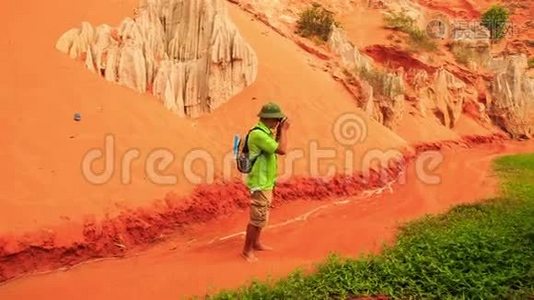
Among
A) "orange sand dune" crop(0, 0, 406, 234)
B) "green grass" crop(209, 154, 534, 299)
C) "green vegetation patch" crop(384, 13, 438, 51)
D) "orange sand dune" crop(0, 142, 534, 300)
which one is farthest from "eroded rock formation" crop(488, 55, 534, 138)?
"green grass" crop(209, 154, 534, 299)

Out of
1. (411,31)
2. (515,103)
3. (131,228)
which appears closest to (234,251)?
(131,228)

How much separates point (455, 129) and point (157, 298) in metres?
16.1

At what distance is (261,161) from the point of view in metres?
5.11

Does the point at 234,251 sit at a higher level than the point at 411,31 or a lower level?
lower

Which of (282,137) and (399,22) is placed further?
(399,22)

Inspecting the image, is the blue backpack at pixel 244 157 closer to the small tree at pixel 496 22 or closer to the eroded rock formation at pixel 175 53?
the eroded rock formation at pixel 175 53

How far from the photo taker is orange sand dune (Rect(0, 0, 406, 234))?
5.93 metres

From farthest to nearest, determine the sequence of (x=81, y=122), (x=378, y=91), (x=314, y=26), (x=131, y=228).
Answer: (x=314, y=26), (x=378, y=91), (x=81, y=122), (x=131, y=228)

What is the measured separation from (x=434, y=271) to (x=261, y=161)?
1932 mm

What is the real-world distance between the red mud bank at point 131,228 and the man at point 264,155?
1.65 meters

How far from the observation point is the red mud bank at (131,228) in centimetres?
523

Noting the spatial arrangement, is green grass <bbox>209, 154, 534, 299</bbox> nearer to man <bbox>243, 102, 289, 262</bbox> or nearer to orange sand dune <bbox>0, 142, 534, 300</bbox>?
orange sand dune <bbox>0, 142, 534, 300</bbox>

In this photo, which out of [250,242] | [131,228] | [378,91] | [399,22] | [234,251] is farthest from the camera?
[399,22]

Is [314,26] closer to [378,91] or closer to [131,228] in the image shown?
[378,91]
